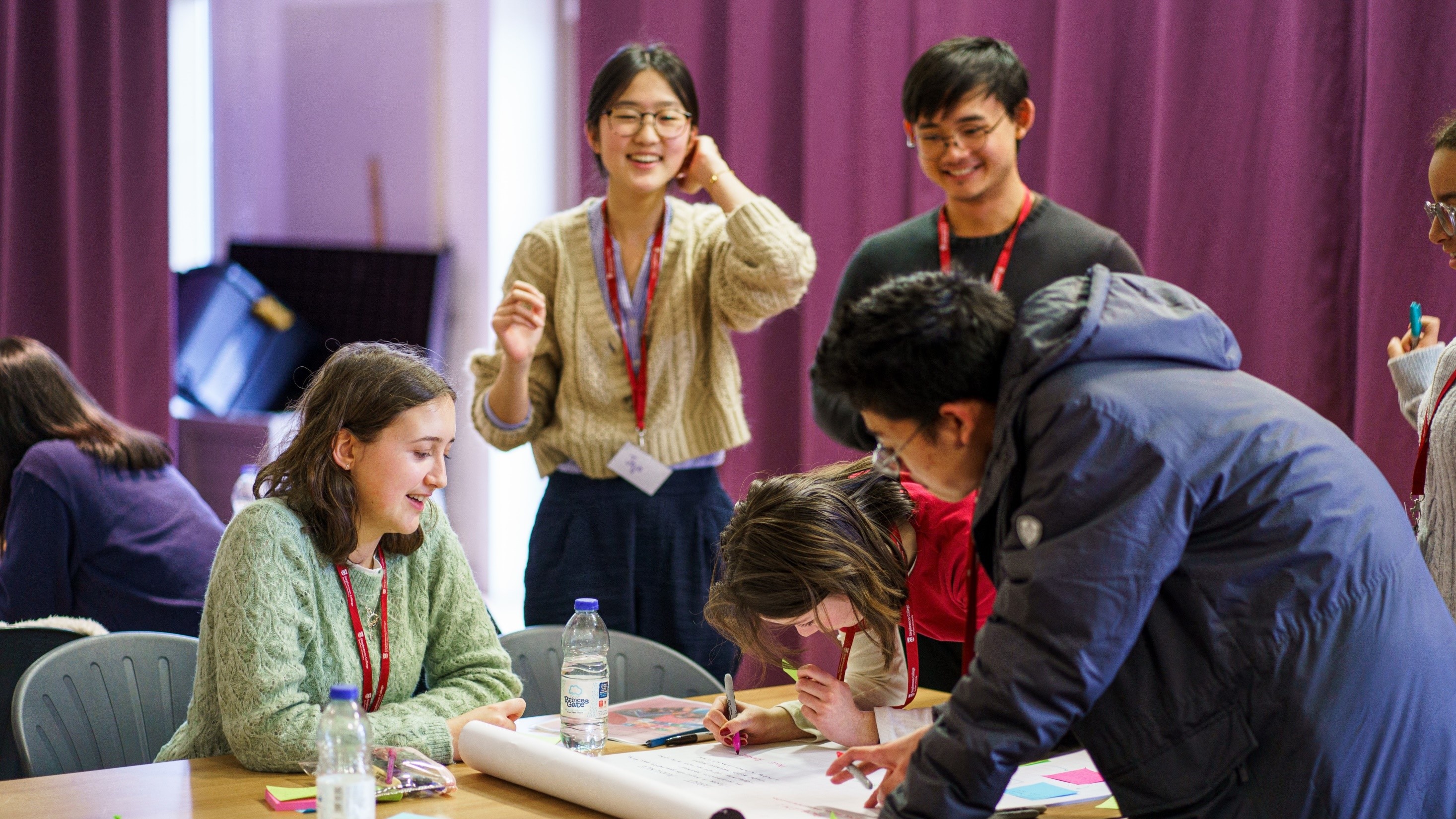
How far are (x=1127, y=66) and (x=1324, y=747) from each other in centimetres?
218

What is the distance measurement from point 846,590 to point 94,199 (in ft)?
14.5

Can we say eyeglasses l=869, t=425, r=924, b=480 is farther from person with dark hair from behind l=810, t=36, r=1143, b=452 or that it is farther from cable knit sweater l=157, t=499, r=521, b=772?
person with dark hair from behind l=810, t=36, r=1143, b=452

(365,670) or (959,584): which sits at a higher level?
(959,584)

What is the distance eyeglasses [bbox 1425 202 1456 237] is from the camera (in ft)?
5.97

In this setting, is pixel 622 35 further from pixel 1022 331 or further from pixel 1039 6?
pixel 1022 331

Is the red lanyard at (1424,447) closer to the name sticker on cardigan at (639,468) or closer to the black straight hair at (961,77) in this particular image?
the black straight hair at (961,77)

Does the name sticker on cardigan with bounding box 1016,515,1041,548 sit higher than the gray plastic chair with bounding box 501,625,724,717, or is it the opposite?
the name sticker on cardigan with bounding box 1016,515,1041,548

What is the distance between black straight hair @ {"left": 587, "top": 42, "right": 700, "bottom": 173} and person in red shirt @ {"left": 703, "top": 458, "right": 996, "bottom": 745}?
1044mm

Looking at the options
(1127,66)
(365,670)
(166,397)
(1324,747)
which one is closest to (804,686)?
(365,670)

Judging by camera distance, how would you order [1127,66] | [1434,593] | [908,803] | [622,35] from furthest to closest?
[622,35] < [1127,66] < [1434,593] < [908,803]

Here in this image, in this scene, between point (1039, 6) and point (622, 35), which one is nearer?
point (1039, 6)

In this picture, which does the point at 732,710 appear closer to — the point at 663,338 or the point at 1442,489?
the point at 663,338

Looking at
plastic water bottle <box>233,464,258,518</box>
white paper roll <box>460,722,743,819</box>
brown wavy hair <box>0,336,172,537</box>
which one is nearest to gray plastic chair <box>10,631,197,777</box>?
white paper roll <box>460,722,743,819</box>

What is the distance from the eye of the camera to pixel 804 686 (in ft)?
5.91
